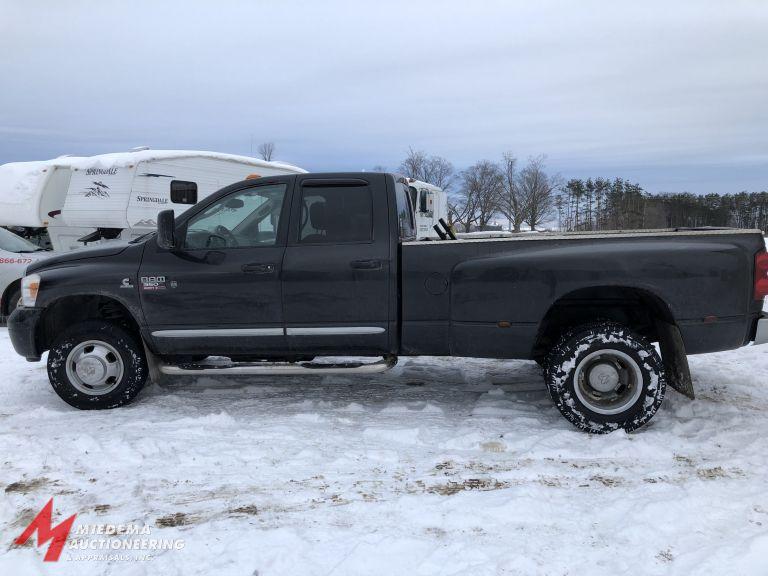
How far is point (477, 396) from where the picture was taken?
523 cm

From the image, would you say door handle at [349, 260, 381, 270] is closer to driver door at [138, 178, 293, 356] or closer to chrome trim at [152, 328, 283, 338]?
driver door at [138, 178, 293, 356]

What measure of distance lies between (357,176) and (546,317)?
6.07 ft

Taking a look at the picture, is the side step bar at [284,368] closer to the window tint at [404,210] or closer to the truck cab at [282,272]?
the truck cab at [282,272]

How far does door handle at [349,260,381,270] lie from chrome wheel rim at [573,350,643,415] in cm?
164

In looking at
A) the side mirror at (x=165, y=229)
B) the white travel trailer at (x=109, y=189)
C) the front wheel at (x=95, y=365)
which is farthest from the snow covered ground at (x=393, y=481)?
the white travel trailer at (x=109, y=189)

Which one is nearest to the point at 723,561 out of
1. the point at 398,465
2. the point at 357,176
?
the point at 398,465

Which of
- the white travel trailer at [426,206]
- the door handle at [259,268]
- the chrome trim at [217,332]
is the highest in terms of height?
the white travel trailer at [426,206]

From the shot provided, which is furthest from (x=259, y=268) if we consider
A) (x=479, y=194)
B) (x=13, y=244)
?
(x=479, y=194)

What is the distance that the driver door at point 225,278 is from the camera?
15.2 feet

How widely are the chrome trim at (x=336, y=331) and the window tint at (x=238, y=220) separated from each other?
773mm

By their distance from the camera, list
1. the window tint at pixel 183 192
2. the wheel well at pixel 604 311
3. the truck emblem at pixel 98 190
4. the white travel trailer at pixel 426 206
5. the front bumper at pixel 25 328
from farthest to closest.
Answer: the white travel trailer at pixel 426 206
the window tint at pixel 183 192
the truck emblem at pixel 98 190
the front bumper at pixel 25 328
the wheel well at pixel 604 311

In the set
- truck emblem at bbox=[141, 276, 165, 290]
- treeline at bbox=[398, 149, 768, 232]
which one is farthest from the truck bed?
treeline at bbox=[398, 149, 768, 232]

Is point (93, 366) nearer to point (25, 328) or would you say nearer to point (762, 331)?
point (25, 328)

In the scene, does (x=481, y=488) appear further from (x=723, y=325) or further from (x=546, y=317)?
(x=723, y=325)
